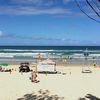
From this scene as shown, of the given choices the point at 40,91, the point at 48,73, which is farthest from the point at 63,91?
the point at 48,73

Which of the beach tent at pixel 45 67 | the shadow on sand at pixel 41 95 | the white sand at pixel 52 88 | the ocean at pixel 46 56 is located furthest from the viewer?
the ocean at pixel 46 56

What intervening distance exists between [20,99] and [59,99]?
239cm

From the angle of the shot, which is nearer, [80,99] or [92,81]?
[80,99]

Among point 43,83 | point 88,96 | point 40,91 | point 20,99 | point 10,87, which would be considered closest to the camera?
point 20,99

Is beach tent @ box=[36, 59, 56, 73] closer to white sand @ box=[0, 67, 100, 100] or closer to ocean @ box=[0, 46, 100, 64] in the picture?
white sand @ box=[0, 67, 100, 100]

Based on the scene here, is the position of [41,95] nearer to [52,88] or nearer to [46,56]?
[52,88]

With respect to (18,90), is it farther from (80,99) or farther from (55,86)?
(80,99)

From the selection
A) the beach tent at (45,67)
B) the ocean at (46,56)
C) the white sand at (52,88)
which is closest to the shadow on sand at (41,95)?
the white sand at (52,88)

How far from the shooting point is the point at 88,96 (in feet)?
65.7

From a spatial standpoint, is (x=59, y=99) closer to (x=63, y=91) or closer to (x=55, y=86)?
(x=63, y=91)

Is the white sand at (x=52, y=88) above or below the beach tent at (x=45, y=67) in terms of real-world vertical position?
below

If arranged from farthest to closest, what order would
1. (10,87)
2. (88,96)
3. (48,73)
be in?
1. (48,73)
2. (10,87)
3. (88,96)

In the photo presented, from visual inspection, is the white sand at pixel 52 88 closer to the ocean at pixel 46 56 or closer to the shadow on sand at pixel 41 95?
the shadow on sand at pixel 41 95

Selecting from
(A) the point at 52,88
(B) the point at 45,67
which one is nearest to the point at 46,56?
(B) the point at 45,67
